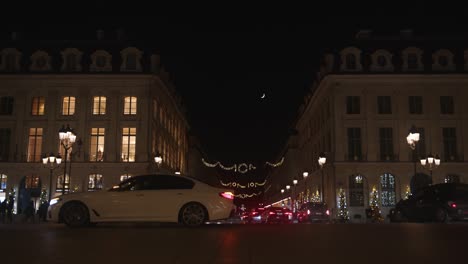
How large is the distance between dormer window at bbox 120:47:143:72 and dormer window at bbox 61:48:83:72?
4180 mm

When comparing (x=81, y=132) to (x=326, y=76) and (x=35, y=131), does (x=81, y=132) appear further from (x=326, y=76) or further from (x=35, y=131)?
Result: (x=326, y=76)

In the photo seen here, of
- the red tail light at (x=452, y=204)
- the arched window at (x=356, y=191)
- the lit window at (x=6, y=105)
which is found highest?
the lit window at (x=6, y=105)

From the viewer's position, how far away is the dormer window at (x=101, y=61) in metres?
57.6

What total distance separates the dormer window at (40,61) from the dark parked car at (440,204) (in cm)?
4296

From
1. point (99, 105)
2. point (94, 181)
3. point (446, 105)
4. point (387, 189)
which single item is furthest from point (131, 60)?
point (446, 105)

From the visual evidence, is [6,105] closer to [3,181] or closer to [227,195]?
[3,181]

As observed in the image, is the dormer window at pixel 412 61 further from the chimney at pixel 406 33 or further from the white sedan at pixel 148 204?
the white sedan at pixel 148 204

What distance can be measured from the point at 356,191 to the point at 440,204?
3361cm

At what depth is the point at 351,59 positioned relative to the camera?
57312mm

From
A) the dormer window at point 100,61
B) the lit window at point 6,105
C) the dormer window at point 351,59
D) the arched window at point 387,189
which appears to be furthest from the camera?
the lit window at point 6,105

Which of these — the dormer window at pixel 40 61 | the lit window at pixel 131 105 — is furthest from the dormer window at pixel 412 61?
the dormer window at pixel 40 61

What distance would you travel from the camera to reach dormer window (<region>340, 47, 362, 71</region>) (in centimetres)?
5656

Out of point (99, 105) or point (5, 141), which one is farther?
point (99, 105)

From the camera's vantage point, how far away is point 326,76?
56719 mm
